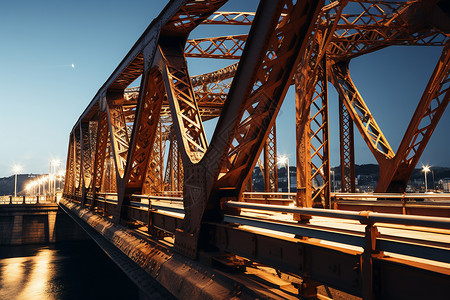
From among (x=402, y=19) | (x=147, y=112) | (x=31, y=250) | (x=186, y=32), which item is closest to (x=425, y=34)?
(x=402, y=19)

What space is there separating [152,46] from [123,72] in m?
4.69

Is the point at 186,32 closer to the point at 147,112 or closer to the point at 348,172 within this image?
the point at 147,112

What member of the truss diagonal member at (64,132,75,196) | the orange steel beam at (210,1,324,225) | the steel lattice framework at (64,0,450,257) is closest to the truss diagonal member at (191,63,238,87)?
the steel lattice framework at (64,0,450,257)

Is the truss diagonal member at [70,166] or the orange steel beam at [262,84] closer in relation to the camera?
the orange steel beam at [262,84]

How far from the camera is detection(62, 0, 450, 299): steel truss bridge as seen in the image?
10.9 ft

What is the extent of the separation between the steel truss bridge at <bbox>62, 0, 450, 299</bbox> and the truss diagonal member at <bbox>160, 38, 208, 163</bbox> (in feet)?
0.09

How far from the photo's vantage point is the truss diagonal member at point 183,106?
23.9 ft

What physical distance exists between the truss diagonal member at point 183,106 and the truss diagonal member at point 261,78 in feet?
Answer: 4.18

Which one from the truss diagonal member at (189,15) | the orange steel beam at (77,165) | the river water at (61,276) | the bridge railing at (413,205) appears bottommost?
the river water at (61,276)

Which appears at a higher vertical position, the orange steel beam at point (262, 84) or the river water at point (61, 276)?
the orange steel beam at point (262, 84)

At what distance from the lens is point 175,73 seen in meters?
8.66

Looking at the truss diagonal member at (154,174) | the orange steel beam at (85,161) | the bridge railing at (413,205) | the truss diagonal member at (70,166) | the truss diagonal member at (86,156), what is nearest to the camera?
the bridge railing at (413,205)

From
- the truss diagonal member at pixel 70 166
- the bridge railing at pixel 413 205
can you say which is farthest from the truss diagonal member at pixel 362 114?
the truss diagonal member at pixel 70 166

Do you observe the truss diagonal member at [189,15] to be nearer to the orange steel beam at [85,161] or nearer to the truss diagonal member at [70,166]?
the orange steel beam at [85,161]
